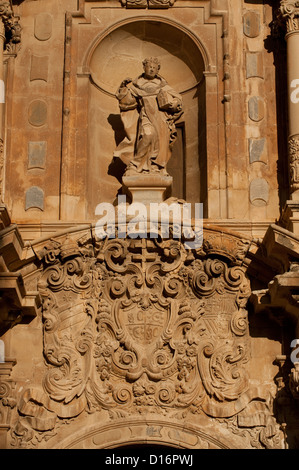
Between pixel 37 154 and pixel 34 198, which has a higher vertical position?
pixel 37 154

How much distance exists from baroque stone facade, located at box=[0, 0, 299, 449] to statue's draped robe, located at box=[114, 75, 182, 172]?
0.02 metres

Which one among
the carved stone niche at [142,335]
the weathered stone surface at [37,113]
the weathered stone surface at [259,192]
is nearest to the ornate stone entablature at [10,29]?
the weathered stone surface at [37,113]

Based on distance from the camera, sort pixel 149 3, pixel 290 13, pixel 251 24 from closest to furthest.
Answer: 1. pixel 290 13
2. pixel 251 24
3. pixel 149 3

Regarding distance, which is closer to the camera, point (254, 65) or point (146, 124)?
point (146, 124)

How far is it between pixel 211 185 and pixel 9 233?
8.15 ft

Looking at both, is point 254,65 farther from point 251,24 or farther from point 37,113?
point 37,113

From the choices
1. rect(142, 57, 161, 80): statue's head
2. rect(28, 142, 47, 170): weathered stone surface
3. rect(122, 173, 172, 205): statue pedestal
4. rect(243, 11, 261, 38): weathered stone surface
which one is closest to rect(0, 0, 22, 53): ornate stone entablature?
rect(28, 142, 47, 170): weathered stone surface

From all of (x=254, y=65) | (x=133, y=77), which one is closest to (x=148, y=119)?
(x=133, y=77)

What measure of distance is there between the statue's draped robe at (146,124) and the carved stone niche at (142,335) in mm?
1249

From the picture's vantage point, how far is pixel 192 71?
12938 mm

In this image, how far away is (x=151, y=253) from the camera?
11.2 metres

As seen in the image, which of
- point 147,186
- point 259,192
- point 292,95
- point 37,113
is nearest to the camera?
point 147,186

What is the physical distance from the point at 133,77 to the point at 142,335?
351 centimetres

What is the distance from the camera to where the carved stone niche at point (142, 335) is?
10812mm
